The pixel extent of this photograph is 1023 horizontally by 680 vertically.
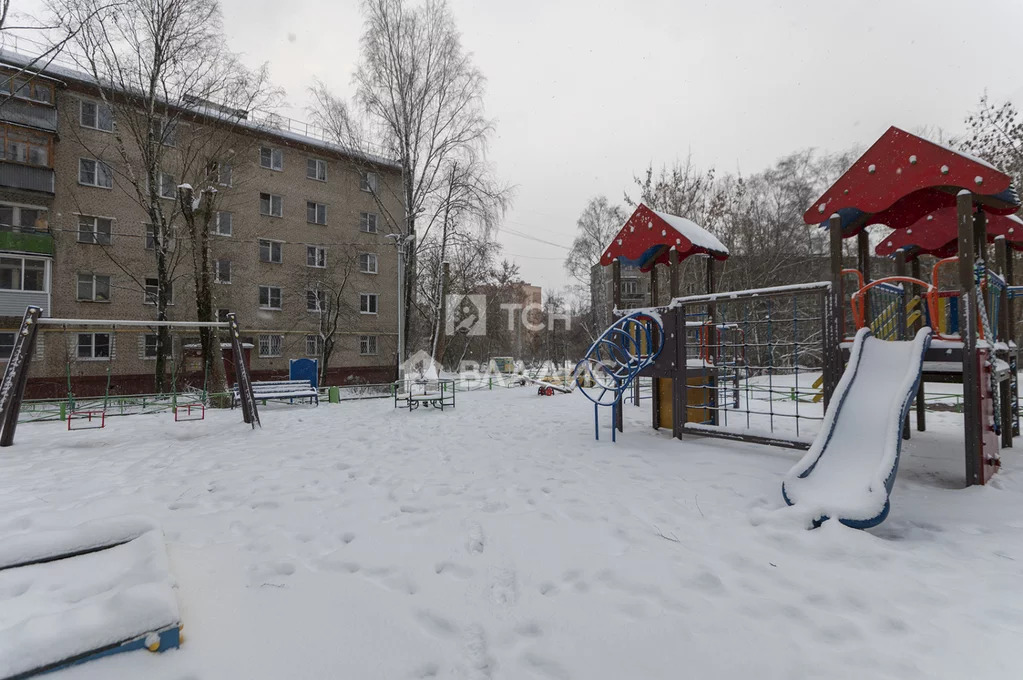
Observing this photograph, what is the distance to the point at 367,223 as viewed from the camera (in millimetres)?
24172

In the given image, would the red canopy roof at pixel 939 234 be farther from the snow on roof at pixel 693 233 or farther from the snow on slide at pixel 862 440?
the snow on slide at pixel 862 440

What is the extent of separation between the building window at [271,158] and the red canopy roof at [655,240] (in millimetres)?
20339

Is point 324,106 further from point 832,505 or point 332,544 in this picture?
point 832,505

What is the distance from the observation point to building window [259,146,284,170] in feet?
69.6

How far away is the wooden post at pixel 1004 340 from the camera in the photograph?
5.39 metres

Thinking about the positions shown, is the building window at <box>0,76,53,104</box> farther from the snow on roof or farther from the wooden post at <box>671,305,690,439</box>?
the wooden post at <box>671,305,690,439</box>

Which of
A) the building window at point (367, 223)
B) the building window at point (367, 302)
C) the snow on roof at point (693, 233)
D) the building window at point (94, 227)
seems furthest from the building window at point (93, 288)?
the snow on roof at point (693, 233)

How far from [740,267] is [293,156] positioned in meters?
22.6

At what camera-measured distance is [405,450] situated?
6.03 meters

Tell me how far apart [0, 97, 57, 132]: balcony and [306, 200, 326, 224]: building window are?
9.03 metres

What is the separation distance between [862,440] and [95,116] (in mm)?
25670

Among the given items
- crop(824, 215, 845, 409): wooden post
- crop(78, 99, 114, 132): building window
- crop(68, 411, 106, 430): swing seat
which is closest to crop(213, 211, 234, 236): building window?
crop(78, 99, 114, 132): building window

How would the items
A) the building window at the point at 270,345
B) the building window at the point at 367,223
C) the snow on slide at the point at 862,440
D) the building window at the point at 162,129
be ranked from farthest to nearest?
the building window at the point at 367,223 < the building window at the point at 270,345 < the building window at the point at 162,129 < the snow on slide at the point at 862,440

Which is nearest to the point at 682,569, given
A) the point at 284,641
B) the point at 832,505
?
the point at 832,505
